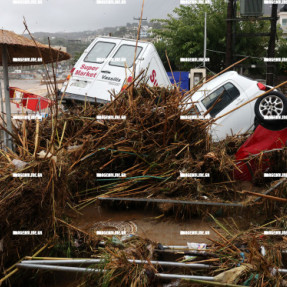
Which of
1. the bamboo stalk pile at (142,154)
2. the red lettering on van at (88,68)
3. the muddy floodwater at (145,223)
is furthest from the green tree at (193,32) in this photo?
the muddy floodwater at (145,223)

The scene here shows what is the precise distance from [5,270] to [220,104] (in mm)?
5223

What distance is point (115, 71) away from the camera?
8641mm

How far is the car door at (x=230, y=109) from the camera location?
691 cm

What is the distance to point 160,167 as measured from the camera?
454 cm

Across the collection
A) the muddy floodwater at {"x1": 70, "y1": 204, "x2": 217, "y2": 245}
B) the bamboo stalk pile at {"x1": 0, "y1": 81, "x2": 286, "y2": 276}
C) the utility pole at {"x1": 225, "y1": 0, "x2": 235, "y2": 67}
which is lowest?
the muddy floodwater at {"x1": 70, "y1": 204, "x2": 217, "y2": 245}

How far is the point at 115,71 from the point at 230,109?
117 inches

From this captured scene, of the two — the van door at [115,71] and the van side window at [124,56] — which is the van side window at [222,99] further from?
the van side window at [124,56]

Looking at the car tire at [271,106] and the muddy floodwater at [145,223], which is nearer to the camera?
the muddy floodwater at [145,223]

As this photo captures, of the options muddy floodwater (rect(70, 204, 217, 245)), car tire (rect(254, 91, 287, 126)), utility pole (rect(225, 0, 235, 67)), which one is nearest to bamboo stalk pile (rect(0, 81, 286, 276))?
muddy floodwater (rect(70, 204, 217, 245))

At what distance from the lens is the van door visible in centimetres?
844

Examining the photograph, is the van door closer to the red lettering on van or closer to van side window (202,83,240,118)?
the red lettering on van

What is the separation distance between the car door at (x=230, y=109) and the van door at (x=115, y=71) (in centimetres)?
215

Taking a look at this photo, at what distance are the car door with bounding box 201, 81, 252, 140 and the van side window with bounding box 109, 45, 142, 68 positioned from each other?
99.2 inches

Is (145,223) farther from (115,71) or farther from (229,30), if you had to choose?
(229,30)
